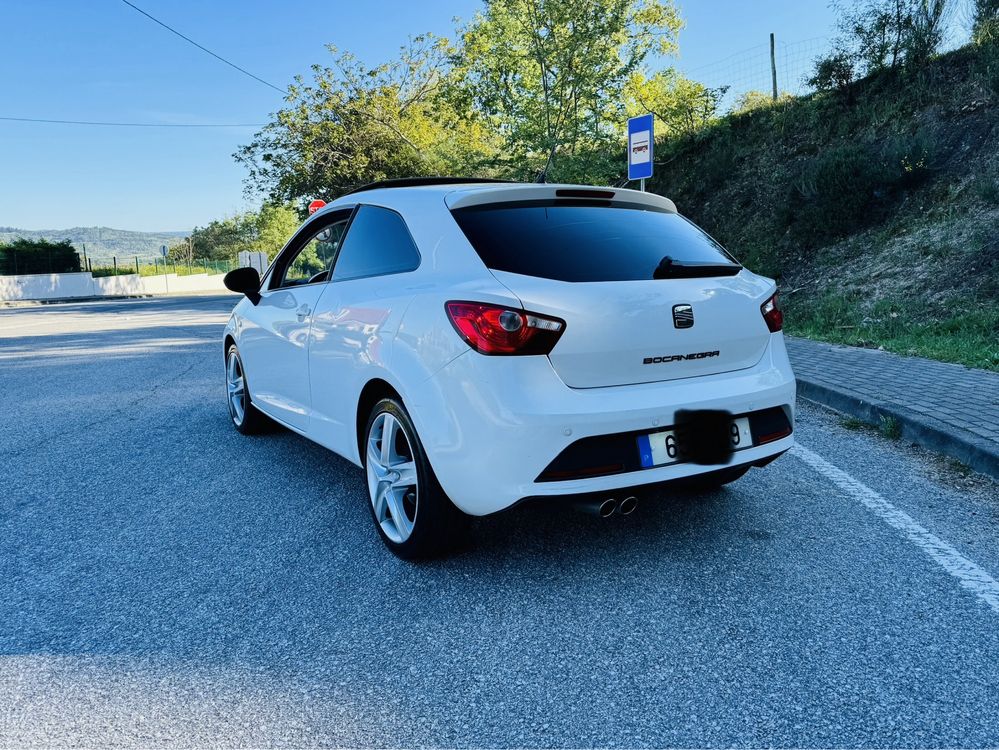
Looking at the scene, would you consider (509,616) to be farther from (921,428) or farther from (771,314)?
(921,428)

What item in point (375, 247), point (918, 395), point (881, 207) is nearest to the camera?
point (375, 247)

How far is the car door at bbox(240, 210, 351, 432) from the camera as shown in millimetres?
4430

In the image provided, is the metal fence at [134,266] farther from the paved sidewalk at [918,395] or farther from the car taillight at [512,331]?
the car taillight at [512,331]

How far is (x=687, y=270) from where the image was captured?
3381mm

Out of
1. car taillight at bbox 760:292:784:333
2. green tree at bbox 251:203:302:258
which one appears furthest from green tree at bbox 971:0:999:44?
green tree at bbox 251:203:302:258

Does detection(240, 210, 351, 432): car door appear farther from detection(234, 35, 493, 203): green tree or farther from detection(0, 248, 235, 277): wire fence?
detection(0, 248, 235, 277): wire fence

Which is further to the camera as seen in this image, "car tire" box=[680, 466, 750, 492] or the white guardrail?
the white guardrail

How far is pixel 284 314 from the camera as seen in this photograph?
4.74 m

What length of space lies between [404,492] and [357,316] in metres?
0.88

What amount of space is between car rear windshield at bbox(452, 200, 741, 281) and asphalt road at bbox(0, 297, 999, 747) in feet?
3.46

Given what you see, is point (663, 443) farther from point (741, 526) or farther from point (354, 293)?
point (354, 293)

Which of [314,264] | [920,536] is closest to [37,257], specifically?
[314,264]

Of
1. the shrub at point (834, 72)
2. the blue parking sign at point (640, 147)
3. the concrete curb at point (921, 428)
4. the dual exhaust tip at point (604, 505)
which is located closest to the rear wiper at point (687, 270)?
the dual exhaust tip at point (604, 505)

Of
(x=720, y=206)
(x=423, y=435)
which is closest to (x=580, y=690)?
(x=423, y=435)
